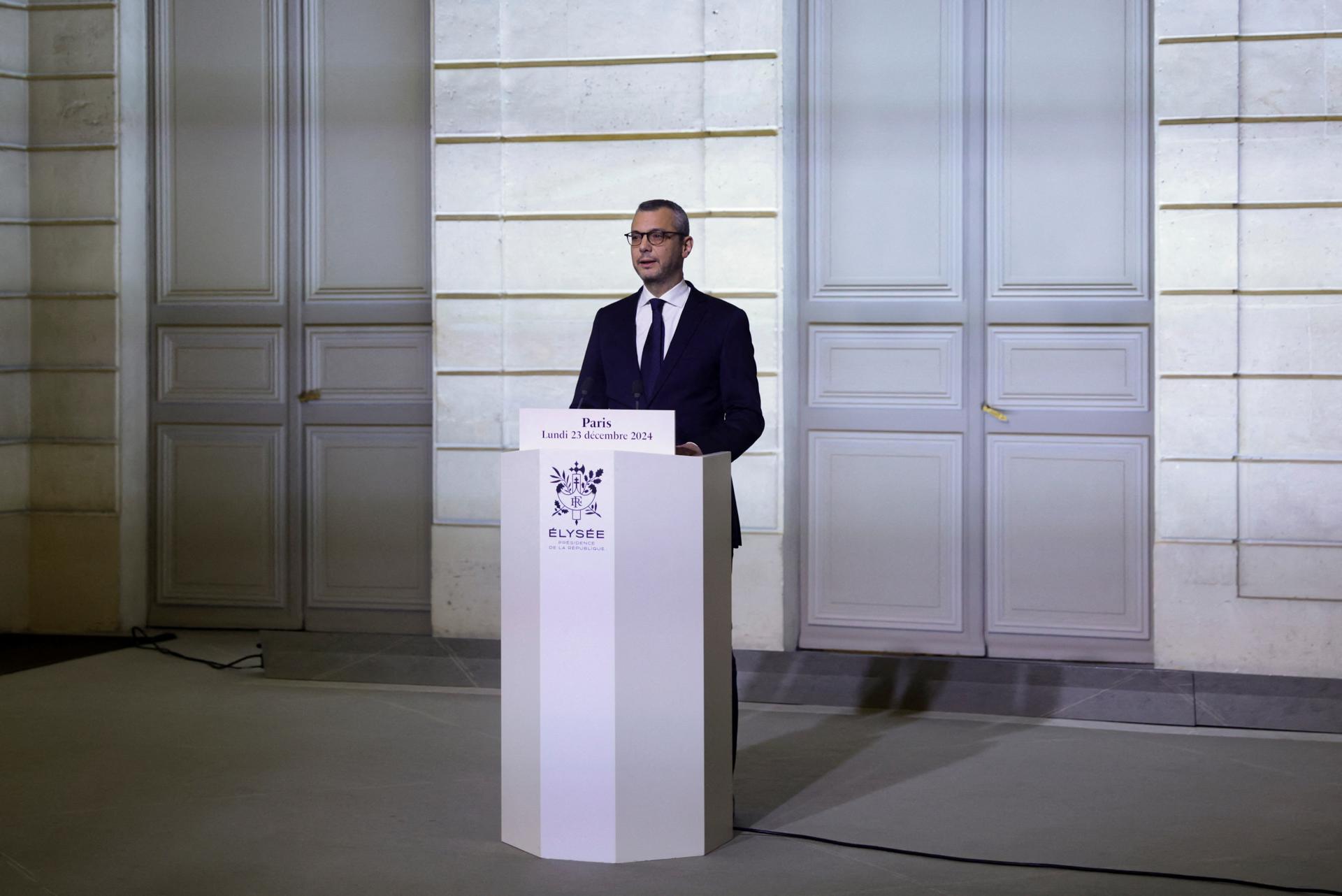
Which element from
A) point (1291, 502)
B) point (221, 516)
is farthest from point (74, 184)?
point (1291, 502)

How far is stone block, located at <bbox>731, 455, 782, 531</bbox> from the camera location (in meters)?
5.37

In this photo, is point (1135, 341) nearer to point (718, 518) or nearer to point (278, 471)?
point (718, 518)

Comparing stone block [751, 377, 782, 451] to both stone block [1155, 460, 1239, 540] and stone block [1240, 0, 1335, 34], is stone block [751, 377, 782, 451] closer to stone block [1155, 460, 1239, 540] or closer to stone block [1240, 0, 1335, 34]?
stone block [1155, 460, 1239, 540]

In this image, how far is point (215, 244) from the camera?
620 cm

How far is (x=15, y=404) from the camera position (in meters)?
6.17

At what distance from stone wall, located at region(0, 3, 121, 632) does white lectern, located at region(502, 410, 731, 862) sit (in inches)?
144

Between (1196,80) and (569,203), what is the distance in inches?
95.9

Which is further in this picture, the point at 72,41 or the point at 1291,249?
the point at 72,41

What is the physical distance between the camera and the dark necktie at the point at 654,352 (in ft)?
11.6

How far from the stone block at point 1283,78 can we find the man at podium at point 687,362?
2551mm

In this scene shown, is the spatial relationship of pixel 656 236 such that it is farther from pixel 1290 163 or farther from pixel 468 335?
pixel 1290 163

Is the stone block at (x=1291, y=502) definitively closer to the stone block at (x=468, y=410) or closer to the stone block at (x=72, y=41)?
the stone block at (x=468, y=410)

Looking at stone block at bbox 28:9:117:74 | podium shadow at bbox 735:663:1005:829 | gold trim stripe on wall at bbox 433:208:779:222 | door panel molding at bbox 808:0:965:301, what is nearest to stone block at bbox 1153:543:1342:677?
podium shadow at bbox 735:663:1005:829

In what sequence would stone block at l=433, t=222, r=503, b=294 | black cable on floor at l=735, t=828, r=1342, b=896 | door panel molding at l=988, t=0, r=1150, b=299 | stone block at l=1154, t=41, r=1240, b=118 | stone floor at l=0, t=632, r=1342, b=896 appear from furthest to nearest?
stone block at l=433, t=222, r=503, b=294 < door panel molding at l=988, t=0, r=1150, b=299 < stone block at l=1154, t=41, r=1240, b=118 < stone floor at l=0, t=632, r=1342, b=896 < black cable on floor at l=735, t=828, r=1342, b=896
